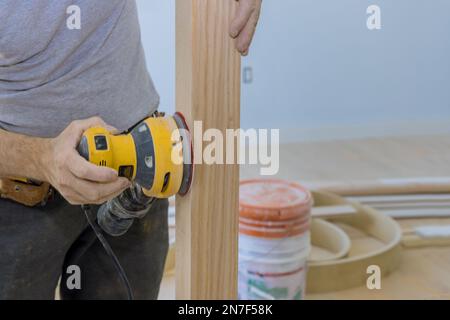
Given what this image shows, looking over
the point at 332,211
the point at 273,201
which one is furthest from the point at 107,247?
the point at 332,211

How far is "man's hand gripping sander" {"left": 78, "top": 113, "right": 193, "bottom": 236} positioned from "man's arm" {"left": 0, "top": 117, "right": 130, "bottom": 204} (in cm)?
1

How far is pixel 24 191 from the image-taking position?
0.95 metres

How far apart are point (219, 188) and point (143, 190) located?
10cm

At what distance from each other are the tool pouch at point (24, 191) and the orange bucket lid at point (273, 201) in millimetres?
855

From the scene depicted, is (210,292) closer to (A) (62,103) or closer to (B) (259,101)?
(A) (62,103)

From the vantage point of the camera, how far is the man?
2.84ft

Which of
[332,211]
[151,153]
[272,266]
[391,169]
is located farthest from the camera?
[391,169]

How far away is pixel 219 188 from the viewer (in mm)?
732

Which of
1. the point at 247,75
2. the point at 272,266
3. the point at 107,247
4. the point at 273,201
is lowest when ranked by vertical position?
the point at 272,266

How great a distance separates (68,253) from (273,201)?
0.82 metres

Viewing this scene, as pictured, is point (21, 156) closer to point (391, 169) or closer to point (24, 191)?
point (24, 191)

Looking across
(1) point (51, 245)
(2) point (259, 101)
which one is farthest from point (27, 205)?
(2) point (259, 101)

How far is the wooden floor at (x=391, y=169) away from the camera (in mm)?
2080

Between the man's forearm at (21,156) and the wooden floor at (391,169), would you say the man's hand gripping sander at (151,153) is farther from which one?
the wooden floor at (391,169)
